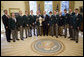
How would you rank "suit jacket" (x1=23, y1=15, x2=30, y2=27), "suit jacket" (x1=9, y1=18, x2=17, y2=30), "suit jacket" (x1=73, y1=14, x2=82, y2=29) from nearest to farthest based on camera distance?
"suit jacket" (x1=73, y1=14, x2=82, y2=29) < "suit jacket" (x1=9, y1=18, x2=17, y2=30) < "suit jacket" (x1=23, y1=15, x2=30, y2=27)

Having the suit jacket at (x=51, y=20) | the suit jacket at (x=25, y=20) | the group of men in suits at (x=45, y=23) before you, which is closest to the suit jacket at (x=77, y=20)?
the group of men in suits at (x=45, y=23)

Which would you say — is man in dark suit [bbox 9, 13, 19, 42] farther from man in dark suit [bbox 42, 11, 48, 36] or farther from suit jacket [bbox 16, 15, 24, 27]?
man in dark suit [bbox 42, 11, 48, 36]

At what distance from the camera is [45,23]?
5004 mm

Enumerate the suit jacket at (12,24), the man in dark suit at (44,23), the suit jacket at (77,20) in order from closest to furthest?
the suit jacket at (77,20) < the suit jacket at (12,24) < the man in dark suit at (44,23)

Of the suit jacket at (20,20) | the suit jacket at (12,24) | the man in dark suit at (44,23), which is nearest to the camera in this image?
the suit jacket at (12,24)

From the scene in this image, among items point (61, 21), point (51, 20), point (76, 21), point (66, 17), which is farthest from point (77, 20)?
point (51, 20)

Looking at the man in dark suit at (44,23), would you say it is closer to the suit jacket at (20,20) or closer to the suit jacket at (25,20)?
the suit jacket at (25,20)

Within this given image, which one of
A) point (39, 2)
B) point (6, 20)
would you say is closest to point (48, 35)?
point (6, 20)

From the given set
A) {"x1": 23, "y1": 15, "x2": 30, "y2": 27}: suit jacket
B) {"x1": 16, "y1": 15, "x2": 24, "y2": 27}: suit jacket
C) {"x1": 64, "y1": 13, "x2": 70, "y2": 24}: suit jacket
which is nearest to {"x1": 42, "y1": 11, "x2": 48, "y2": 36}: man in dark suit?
{"x1": 23, "y1": 15, "x2": 30, "y2": 27}: suit jacket

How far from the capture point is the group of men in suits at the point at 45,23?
4098 millimetres

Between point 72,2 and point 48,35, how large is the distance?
163 inches

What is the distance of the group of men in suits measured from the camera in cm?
410

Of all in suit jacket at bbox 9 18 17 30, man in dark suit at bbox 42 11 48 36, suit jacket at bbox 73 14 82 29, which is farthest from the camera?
man in dark suit at bbox 42 11 48 36

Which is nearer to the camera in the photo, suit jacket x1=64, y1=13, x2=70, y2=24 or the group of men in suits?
the group of men in suits
